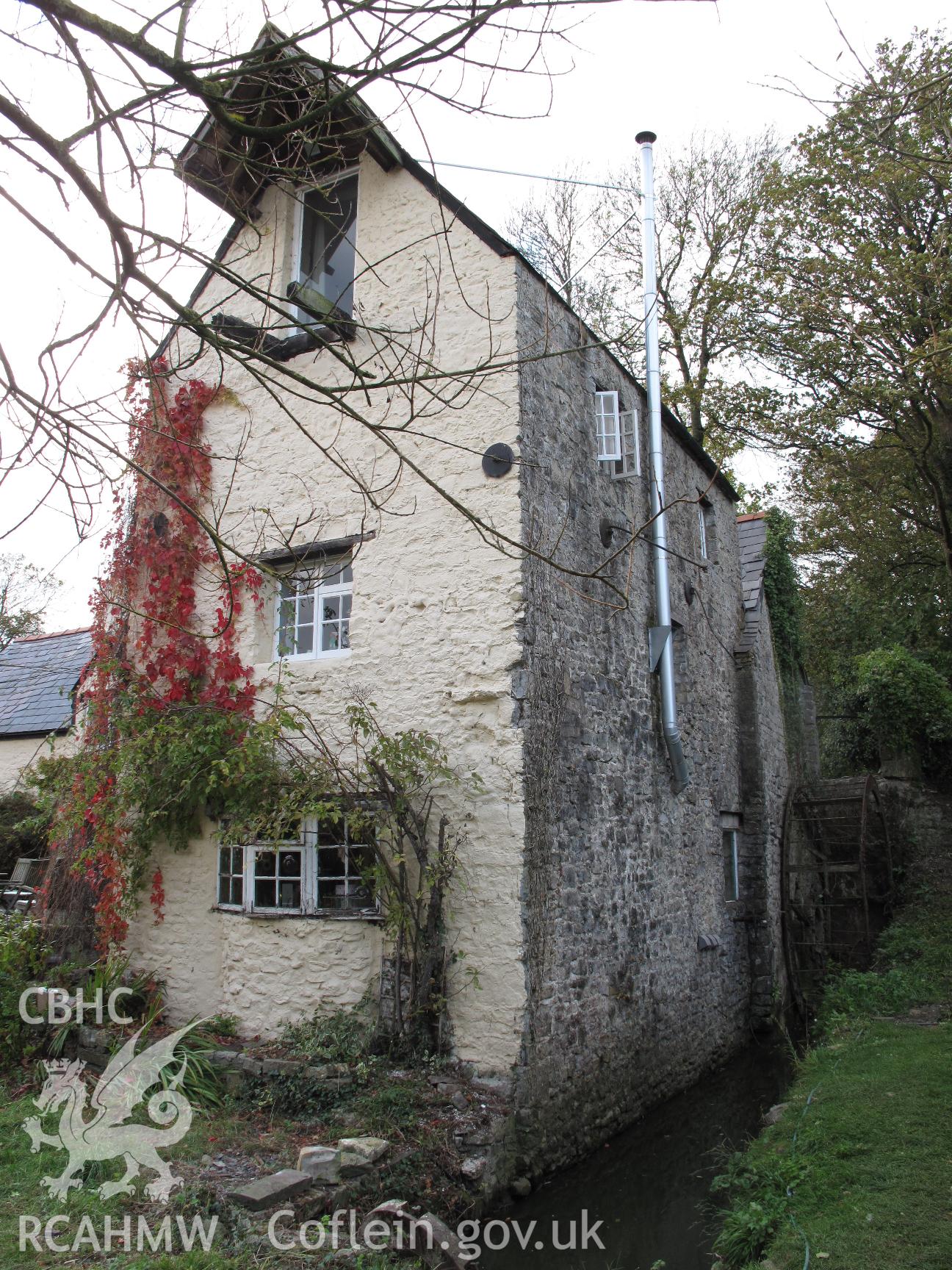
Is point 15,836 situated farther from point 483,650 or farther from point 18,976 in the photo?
point 483,650

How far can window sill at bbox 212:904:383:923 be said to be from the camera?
7.16m

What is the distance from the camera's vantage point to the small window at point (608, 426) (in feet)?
29.2

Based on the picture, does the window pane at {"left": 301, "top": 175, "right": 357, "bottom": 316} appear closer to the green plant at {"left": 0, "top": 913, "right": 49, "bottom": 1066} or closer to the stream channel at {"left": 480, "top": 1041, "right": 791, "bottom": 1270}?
the green plant at {"left": 0, "top": 913, "right": 49, "bottom": 1066}

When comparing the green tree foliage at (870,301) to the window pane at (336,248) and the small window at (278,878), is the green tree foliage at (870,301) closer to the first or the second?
the window pane at (336,248)

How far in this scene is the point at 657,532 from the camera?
31.7 ft

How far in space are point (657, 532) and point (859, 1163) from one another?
19.9 ft

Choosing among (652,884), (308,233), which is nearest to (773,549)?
(652,884)

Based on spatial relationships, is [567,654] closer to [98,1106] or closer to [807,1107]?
[807,1107]

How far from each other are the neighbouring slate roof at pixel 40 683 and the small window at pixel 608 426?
8971mm

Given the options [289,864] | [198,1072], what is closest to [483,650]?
[289,864]

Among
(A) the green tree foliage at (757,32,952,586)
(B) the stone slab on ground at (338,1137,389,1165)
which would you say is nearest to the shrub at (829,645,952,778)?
(A) the green tree foliage at (757,32,952,586)

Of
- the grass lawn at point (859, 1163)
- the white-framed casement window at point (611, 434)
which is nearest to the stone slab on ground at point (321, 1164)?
the grass lawn at point (859, 1163)

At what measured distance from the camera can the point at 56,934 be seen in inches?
337

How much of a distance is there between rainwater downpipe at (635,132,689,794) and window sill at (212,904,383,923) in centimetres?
380
